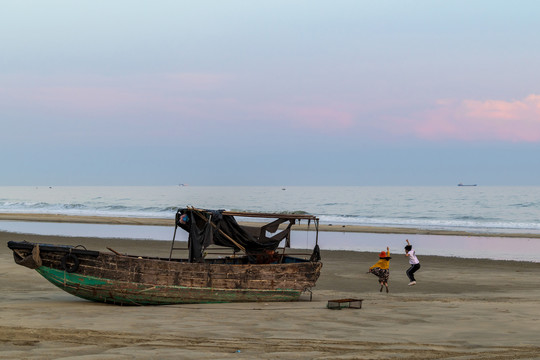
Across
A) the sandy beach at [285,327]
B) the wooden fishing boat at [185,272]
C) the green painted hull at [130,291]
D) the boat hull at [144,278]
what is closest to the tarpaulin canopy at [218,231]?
the wooden fishing boat at [185,272]

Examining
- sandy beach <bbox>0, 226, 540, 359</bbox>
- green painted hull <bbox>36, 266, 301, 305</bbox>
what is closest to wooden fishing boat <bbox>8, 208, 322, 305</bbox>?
green painted hull <bbox>36, 266, 301, 305</bbox>

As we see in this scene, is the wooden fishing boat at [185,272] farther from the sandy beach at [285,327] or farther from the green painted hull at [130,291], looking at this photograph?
the sandy beach at [285,327]

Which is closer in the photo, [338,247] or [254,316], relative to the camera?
[254,316]

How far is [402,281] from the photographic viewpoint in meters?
19.8

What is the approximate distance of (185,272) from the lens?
13820 millimetres

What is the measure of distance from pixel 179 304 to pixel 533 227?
46743 millimetres

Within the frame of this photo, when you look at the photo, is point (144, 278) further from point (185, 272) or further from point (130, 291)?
point (185, 272)

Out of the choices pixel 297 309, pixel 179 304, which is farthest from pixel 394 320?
pixel 179 304

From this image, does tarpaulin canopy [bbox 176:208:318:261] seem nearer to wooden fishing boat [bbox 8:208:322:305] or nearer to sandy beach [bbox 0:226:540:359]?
wooden fishing boat [bbox 8:208:322:305]

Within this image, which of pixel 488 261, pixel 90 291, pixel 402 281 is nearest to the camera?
pixel 90 291

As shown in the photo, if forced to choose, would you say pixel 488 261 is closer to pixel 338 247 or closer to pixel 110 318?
pixel 338 247

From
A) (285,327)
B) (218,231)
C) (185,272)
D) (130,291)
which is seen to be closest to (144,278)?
(130,291)

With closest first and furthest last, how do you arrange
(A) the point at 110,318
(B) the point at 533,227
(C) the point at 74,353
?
(C) the point at 74,353
(A) the point at 110,318
(B) the point at 533,227

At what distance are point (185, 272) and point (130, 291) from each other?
4.38 feet
